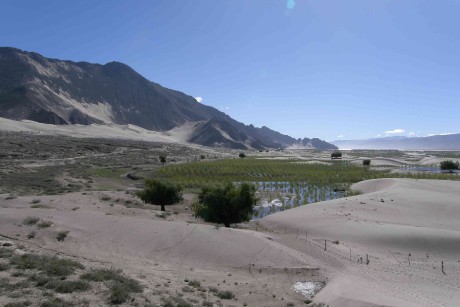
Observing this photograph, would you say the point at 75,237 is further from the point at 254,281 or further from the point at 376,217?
the point at 376,217

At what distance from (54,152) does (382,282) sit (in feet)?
284

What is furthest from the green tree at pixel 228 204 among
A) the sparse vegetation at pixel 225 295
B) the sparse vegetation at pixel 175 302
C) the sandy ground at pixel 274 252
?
the sparse vegetation at pixel 175 302

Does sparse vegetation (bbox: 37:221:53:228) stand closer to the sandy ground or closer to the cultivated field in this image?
the cultivated field

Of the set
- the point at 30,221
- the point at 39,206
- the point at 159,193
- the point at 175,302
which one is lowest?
the point at 175,302

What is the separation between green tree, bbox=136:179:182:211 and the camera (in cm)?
3403

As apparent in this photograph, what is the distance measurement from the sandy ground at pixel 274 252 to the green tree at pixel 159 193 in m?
4.76

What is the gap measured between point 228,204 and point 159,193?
965cm

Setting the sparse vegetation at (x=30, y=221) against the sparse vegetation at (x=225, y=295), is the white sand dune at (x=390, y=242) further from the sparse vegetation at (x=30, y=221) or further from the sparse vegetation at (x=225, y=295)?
the sparse vegetation at (x=30, y=221)

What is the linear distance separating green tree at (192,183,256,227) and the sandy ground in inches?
64.1

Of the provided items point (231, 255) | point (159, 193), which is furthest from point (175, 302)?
point (159, 193)

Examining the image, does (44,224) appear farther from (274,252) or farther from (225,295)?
(274,252)

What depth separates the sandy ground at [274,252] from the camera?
48.9ft

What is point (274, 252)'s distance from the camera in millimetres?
19359

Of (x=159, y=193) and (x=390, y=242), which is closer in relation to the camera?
(x=390, y=242)
